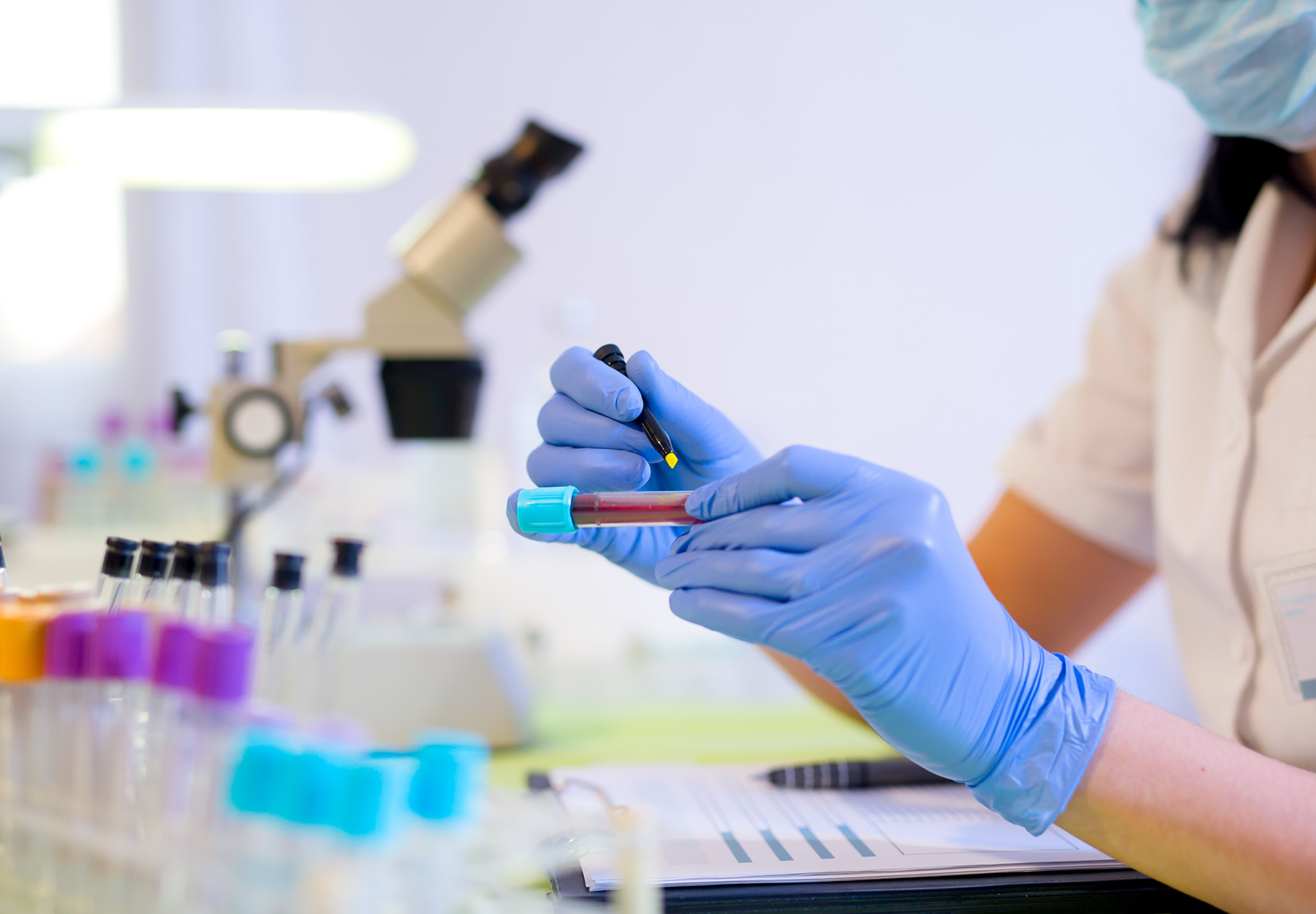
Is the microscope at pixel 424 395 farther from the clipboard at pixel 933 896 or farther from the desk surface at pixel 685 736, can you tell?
the clipboard at pixel 933 896

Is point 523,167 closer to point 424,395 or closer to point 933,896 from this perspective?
point 424,395

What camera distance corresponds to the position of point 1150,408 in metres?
1.01

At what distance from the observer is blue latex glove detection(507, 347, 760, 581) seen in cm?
63

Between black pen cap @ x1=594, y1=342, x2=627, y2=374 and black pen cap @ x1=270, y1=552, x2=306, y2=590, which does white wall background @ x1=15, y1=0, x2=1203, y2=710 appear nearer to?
black pen cap @ x1=594, y1=342, x2=627, y2=374

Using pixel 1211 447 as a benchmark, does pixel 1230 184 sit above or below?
above

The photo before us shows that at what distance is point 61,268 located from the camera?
2.00 meters

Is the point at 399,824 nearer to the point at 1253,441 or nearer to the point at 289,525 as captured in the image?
the point at 1253,441

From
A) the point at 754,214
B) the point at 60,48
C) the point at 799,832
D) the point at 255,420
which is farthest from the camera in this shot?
the point at 754,214

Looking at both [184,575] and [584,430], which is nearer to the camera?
[184,575]

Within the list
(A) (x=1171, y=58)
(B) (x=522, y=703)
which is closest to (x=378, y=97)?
(B) (x=522, y=703)

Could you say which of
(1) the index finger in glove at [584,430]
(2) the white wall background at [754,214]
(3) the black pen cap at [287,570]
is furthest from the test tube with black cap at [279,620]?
(2) the white wall background at [754,214]

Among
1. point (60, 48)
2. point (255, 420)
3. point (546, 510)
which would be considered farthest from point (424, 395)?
point (60, 48)

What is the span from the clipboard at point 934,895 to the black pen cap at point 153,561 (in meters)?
0.27

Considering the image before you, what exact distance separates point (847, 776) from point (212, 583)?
52 centimetres
